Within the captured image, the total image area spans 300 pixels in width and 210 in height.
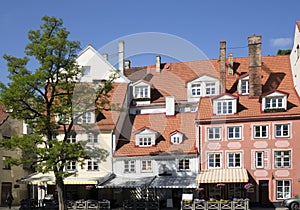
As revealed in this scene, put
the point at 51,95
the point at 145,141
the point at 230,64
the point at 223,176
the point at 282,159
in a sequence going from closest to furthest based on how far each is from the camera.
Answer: the point at 51,95, the point at 223,176, the point at 282,159, the point at 145,141, the point at 230,64

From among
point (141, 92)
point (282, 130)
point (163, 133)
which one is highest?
point (141, 92)

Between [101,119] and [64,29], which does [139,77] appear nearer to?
[101,119]

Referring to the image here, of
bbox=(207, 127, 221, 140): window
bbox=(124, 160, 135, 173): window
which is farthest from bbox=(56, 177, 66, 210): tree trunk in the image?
bbox=(207, 127, 221, 140): window

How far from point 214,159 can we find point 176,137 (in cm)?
373

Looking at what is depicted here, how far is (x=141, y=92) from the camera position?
4353 cm

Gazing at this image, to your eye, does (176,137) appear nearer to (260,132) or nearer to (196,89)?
(196,89)

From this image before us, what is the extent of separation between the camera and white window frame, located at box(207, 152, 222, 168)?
36.4m

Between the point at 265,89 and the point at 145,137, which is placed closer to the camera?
the point at 145,137

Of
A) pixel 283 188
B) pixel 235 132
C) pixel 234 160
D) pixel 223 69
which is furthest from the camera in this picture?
pixel 223 69

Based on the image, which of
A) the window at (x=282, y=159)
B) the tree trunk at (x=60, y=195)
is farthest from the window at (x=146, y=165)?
the tree trunk at (x=60, y=195)

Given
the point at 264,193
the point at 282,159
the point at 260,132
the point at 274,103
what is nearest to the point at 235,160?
the point at 260,132

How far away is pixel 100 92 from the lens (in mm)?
28094

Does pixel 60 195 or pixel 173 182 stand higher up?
pixel 60 195

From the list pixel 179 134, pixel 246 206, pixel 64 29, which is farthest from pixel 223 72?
pixel 64 29
